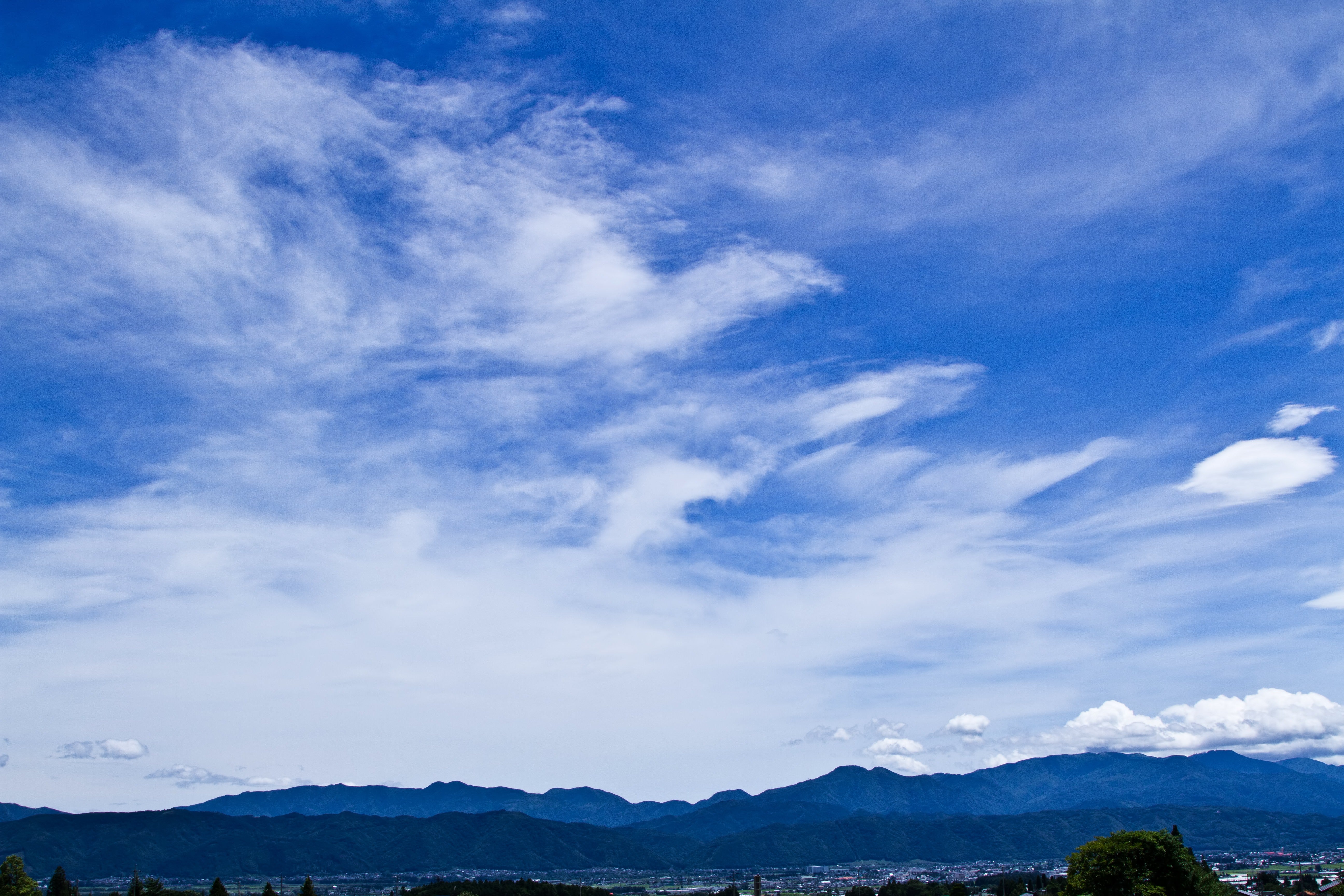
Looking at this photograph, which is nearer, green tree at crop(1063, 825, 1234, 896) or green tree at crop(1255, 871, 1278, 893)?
green tree at crop(1063, 825, 1234, 896)

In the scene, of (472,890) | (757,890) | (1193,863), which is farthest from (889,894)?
(757,890)

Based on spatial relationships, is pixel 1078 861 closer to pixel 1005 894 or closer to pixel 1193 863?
pixel 1193 863

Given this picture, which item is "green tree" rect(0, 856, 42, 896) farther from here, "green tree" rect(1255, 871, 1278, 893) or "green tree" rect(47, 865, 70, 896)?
"green tree" rect(1255, 871, 1278, 893)

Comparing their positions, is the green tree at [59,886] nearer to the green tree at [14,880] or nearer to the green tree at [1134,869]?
the green tree at [14,880]

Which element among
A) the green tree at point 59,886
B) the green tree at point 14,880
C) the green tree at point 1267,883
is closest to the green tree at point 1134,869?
the green tree at point 14,880

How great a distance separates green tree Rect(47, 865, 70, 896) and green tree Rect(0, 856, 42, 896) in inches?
2173

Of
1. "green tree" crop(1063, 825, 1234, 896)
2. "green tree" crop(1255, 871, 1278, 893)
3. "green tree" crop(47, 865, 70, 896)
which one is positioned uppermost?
"green tree" crop(1063, 825, 1234, 896)

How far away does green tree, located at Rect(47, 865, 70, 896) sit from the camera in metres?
105

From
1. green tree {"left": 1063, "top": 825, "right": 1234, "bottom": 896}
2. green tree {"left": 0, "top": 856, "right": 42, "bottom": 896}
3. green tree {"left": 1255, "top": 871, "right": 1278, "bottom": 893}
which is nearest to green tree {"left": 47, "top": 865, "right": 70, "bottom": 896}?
green tree {"left": 0, "top": 856, "right": 42, "bottom": 896}

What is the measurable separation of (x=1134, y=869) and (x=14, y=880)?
67808 mm

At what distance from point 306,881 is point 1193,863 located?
73.7m

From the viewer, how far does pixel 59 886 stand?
106 meters

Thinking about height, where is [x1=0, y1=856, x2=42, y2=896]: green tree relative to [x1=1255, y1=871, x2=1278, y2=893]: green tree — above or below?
above

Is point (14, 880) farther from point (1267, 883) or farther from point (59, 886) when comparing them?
point (1267, 883)
